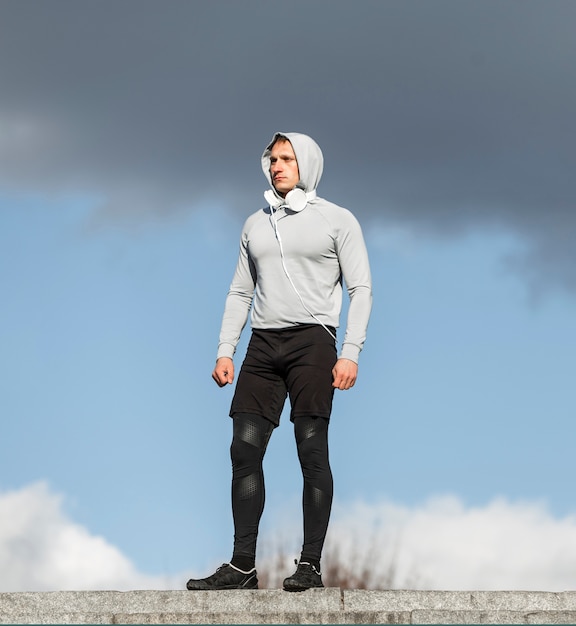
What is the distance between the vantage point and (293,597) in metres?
6.53

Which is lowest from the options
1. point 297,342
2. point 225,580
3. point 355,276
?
point 225,580

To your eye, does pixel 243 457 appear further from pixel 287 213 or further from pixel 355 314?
pixel 287 213

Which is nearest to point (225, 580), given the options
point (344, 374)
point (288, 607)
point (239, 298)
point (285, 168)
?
point (288, 607)

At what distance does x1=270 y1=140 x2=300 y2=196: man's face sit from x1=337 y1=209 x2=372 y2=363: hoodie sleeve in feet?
Answer: 1.41

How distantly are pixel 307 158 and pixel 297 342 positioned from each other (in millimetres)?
1195

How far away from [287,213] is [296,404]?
1.26 meters

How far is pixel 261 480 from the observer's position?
700 cm

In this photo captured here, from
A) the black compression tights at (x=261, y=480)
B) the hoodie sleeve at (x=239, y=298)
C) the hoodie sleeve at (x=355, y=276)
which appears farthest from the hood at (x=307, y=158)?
the black compression tights at (x=261, y=480)

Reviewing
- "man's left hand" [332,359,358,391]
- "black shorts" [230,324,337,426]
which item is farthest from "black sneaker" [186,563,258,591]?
"man's left hand" [332,359,358,391]

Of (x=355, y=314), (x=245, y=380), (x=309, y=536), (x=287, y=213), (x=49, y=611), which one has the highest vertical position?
(x=287, y=213)

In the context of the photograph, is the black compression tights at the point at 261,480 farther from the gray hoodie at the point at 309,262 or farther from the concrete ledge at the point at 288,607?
the gray hoodie at the point at 309,262

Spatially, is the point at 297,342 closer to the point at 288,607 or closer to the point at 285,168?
the point at 285,168

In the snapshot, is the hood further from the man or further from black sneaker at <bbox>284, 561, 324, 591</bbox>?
black sneaker at <bbox>284, 561, 324, 591</bbox>

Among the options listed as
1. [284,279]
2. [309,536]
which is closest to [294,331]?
[284,279]
